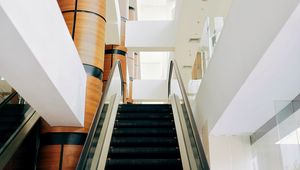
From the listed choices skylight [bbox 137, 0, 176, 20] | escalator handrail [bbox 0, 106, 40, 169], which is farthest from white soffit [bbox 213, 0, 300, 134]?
skylight [bbox 137, 0, 176, 20]

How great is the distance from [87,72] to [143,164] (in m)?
2.28

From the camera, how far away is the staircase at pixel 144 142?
488cm

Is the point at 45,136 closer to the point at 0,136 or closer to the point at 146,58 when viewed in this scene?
the point at 0,136

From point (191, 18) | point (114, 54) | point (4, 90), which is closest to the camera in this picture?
point (4, 90)

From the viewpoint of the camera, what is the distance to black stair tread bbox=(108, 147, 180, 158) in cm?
521

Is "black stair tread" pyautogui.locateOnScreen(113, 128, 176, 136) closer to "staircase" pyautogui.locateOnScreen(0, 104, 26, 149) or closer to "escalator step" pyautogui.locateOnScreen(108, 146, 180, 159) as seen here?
"escalator step" pyautogui.locateOnScreen(108, 146, 180, 159)

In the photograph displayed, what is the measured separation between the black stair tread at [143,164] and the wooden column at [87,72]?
4.24ft

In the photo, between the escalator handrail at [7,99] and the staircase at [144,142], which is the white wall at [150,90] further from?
the escalator handrail at [7,99]

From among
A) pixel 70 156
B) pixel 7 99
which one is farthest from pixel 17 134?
pixel 70 156

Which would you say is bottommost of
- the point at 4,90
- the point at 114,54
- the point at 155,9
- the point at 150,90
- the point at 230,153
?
the point at 230,153

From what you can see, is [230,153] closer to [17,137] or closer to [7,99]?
[17,137]

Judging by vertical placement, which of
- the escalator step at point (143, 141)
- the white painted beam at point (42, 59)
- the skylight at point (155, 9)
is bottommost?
the escalator step at point (143, 141)

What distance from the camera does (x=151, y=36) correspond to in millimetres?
11672

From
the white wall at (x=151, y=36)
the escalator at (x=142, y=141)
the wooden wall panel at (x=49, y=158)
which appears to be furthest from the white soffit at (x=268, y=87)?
the white wall at (x=151, y=36)
